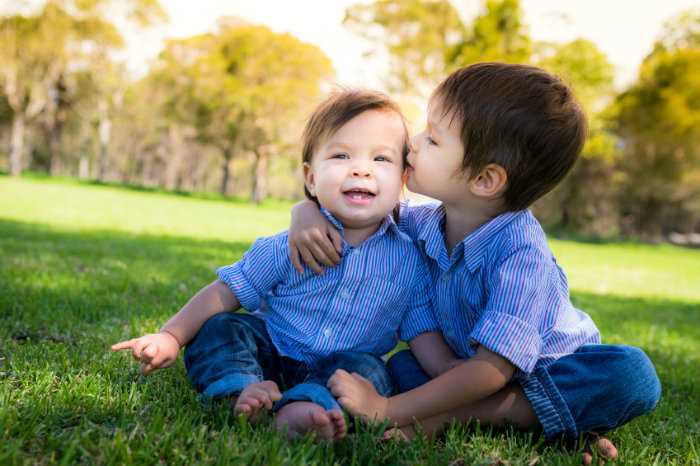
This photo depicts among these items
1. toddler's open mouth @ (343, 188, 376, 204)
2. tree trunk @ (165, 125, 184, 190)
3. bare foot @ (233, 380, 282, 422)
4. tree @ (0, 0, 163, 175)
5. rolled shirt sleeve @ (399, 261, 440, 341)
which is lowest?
tree trunk @ (165, 125, 184, 190)

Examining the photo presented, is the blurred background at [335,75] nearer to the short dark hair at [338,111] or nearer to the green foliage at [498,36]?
the green foliage at [498,36]

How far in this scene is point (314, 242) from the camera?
7.48 feet

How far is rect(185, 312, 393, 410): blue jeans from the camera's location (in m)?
2.11

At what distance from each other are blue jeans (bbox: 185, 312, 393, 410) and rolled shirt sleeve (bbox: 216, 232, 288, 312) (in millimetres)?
96

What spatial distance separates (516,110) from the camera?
83.0 inches

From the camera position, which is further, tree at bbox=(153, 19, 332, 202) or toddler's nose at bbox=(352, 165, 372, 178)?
tree at bbox=(153, 19, 332, 202)

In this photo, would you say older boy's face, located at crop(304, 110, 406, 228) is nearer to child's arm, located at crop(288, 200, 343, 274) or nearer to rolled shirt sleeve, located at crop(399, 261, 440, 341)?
child's arm, located at crop(288, 200, 343, 274)

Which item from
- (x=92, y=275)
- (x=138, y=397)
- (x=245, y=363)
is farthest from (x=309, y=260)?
(x=92, y=275)

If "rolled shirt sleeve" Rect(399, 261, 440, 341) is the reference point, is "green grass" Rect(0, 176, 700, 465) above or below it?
below

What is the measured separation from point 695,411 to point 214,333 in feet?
7.29

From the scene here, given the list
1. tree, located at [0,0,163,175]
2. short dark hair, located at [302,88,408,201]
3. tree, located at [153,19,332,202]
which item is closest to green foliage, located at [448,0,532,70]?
tree, located at [153,19,332,202]

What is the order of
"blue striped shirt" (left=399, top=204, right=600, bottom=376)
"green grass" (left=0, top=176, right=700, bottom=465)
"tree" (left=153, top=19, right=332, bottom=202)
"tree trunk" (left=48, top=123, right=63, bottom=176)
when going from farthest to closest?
1. "tree trunk" (left=48, top=123, right=63, bottom=176)
2. "tree" (left=153, top=19, right=332, bottom=202)
3. "blue striped shirt" (left=399, top=204, right=600, bottom=376)
4. "green grass" (left=0, top=176, right=700, bottom=465)

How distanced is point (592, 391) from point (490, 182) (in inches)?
31.8

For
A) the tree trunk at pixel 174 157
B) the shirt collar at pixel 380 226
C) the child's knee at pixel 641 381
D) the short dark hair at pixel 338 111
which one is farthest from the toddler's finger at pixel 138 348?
the tree trunk at pixel 174 157
